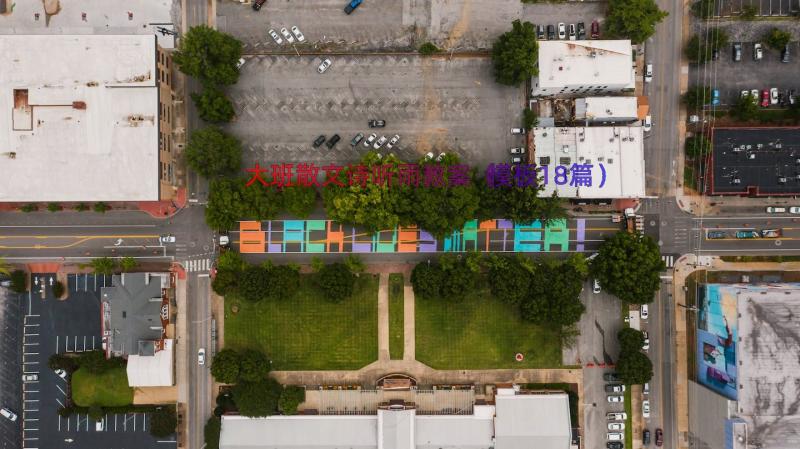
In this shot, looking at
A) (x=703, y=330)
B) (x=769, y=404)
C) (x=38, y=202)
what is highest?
(x=38, y=202)

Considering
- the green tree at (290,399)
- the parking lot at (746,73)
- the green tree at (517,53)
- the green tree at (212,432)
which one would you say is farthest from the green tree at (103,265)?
the parking lot at (746,73)

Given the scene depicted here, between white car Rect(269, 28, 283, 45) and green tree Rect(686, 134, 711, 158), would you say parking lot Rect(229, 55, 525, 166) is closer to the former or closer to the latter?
white car Rect(269, 28, 283, 45)

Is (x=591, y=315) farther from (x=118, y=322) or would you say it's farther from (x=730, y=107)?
(x=118, y=322)

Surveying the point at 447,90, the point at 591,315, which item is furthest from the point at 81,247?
the point at 591,315

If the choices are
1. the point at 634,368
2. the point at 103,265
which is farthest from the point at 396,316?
the point at 103,265

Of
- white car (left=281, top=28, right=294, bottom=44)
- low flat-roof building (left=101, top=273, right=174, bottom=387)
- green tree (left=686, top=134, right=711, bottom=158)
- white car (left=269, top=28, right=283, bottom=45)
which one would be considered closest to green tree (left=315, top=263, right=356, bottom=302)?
low flat-roof building (left=101, top=273, right=174, bottom=387)

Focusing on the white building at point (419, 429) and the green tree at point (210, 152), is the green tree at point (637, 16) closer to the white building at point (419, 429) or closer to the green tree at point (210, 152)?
the white building at point (419, 429)
